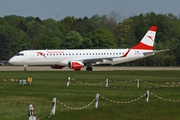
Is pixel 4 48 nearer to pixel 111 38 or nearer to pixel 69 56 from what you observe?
pixel 111 38

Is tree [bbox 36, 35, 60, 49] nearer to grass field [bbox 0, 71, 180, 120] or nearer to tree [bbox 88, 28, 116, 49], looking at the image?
tree [bbox 88, 28, 116, 49]

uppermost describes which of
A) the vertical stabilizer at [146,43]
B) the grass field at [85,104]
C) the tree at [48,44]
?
the tree at [48,44]

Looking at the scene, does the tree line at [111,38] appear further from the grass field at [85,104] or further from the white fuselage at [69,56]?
the grass field at [85,104]

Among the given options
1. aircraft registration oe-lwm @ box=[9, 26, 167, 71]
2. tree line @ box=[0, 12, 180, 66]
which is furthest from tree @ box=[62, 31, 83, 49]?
aircraft registration oe-lwm @ box=[9, 26, 167, 71]

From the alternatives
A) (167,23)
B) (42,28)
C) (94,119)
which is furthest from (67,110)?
(42,28)

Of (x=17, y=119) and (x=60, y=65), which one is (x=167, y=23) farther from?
(x=17, y=119)

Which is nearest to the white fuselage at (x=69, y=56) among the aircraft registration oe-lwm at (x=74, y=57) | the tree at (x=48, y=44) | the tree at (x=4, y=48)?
the aircraft registration oe-lwm at (x=74, y=57)

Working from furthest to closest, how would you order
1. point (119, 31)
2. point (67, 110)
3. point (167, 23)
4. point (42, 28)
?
point (42, 28)
point (119, 31)
point (167, 23)
point (67, 110)

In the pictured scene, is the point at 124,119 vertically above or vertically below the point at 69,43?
below

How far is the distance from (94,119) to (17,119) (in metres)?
3.54

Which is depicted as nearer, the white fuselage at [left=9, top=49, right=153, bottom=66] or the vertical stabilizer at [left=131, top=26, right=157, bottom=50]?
the white fuselage at [left=9, top=49, right=153, bottom=66]

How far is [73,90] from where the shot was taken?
3691 cm

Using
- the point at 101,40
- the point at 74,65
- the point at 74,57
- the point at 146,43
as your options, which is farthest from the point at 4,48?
the point at 74,65

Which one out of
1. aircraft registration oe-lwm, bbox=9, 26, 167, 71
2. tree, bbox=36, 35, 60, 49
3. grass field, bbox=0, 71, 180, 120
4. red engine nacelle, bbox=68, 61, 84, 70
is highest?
tree, bbox=36, 35, 60, 49
